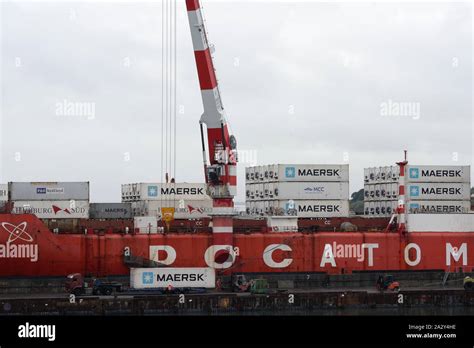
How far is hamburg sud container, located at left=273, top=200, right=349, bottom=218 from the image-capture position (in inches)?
3445

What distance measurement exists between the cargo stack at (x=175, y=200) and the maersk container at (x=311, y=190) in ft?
25.0

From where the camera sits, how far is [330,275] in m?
81.7

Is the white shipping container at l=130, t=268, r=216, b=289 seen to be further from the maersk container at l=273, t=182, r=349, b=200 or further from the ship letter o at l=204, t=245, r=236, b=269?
the maersk container at l=273, t=182, r=349, b=200

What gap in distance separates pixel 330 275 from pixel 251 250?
253 inches

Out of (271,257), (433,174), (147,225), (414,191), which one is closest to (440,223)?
(414,191)

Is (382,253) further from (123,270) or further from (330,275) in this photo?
(123,270)

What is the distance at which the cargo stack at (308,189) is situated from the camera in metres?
87.4

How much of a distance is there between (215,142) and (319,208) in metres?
14.2

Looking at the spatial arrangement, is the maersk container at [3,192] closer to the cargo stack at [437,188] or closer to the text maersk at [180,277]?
the text maersk at [180,277]

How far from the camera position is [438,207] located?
89.1m

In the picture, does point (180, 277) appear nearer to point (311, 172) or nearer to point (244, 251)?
point (244, 251)
